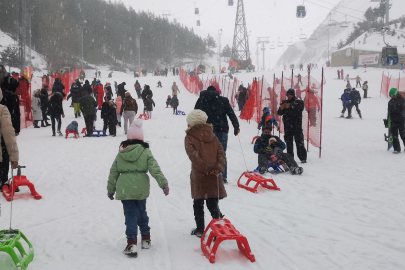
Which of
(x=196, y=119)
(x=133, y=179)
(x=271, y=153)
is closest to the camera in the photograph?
(x=133, y=179)

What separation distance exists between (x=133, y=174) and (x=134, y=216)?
0.46m

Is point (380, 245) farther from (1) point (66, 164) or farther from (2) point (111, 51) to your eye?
(2) point (111, 51)

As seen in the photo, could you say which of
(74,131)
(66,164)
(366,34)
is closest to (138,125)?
(66,164)

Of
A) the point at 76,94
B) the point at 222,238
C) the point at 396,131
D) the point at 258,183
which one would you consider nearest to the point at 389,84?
the point at 396,131

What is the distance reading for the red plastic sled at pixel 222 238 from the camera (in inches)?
162

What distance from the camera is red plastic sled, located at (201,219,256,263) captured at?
4125 mm

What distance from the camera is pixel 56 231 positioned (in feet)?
16.9

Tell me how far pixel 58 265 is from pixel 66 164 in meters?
6.08

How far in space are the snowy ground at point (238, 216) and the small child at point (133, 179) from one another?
36 cm

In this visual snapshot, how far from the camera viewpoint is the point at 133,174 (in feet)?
14.2

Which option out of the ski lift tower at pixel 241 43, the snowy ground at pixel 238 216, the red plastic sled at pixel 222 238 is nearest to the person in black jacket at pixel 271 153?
the snowy ground at pixel 238 216

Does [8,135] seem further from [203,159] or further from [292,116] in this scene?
[292,116]

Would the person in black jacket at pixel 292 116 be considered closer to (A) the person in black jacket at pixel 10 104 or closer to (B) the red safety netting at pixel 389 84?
(A) the person in black jacket at pixel 10 104

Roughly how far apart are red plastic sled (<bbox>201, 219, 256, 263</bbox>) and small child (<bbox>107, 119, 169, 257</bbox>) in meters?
0.69
